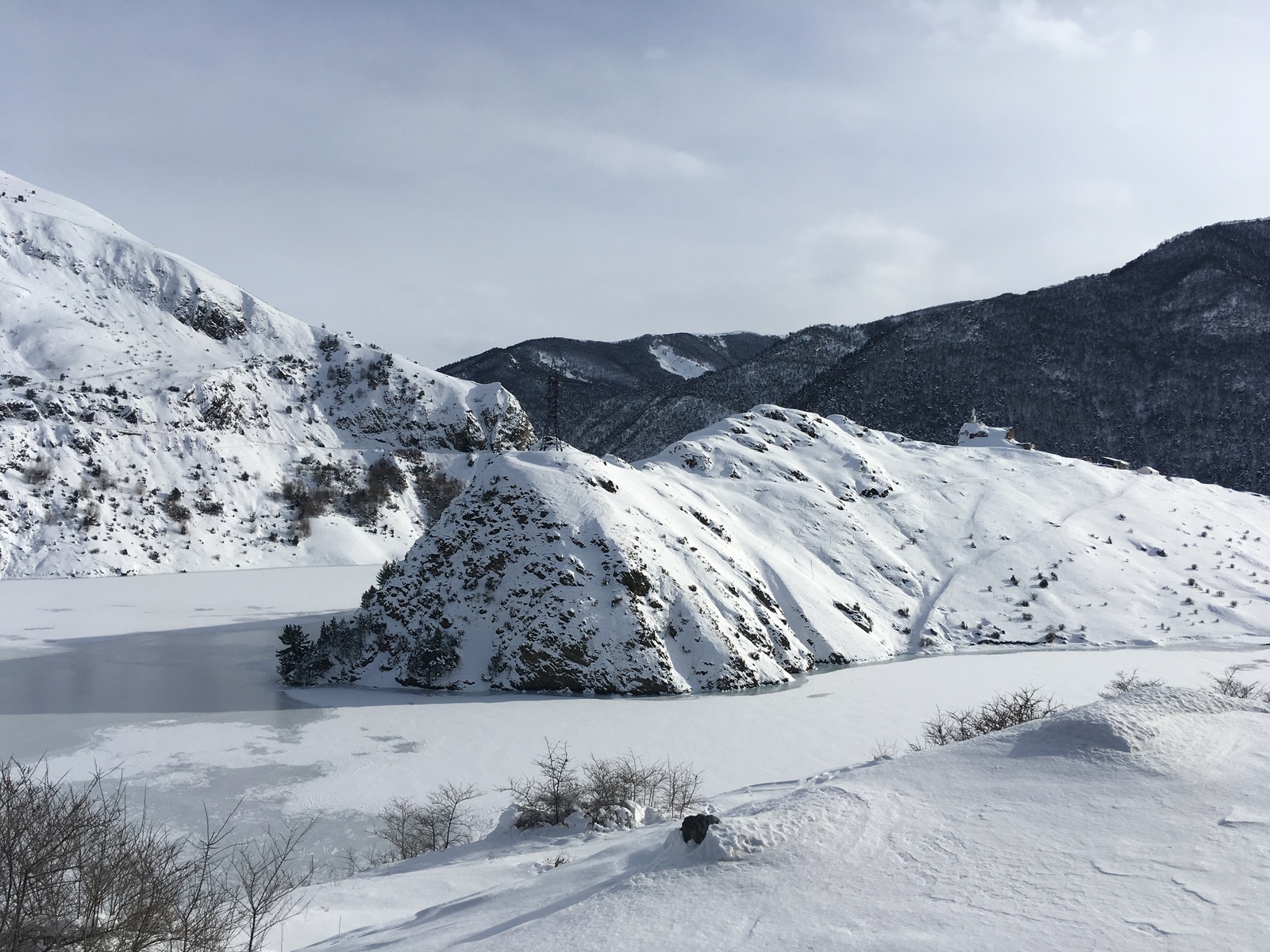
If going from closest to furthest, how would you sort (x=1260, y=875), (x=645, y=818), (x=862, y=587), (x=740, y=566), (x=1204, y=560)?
1. (x=1260, y=875)
2. (x=645, y=818)
3. (x=740, y=566)
4. (x=862, y=587)
5. (x=1204, y=560)

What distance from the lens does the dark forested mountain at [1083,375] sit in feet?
308

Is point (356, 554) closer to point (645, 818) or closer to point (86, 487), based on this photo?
point (86, 487)

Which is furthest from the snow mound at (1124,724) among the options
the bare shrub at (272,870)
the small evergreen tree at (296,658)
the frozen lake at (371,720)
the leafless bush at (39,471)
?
the leafless bush at (39,471)

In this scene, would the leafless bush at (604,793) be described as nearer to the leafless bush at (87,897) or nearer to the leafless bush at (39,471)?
the leafless bush at (87,897)

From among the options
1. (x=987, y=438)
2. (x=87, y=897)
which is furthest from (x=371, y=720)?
(x=987, y=438)

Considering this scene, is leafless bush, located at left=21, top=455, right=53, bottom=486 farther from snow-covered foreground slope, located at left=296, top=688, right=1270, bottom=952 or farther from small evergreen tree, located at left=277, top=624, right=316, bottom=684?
snow-covered foreground slope, located at left=296, top=688, right=1270, bottom=952

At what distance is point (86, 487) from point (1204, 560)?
81.7 metres

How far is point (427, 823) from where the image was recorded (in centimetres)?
1530

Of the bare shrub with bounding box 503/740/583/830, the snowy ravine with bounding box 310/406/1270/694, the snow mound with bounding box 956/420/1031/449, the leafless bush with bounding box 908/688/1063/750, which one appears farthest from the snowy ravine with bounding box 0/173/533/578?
the leafless bush with bounding box 908/688/1063/750

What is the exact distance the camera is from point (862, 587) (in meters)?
42.1

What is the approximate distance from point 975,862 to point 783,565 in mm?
33844

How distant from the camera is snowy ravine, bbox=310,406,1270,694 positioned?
99.1 ft

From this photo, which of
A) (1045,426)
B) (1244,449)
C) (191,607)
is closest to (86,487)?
(191,607)

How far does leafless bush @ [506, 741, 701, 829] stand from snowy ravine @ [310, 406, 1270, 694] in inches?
395
